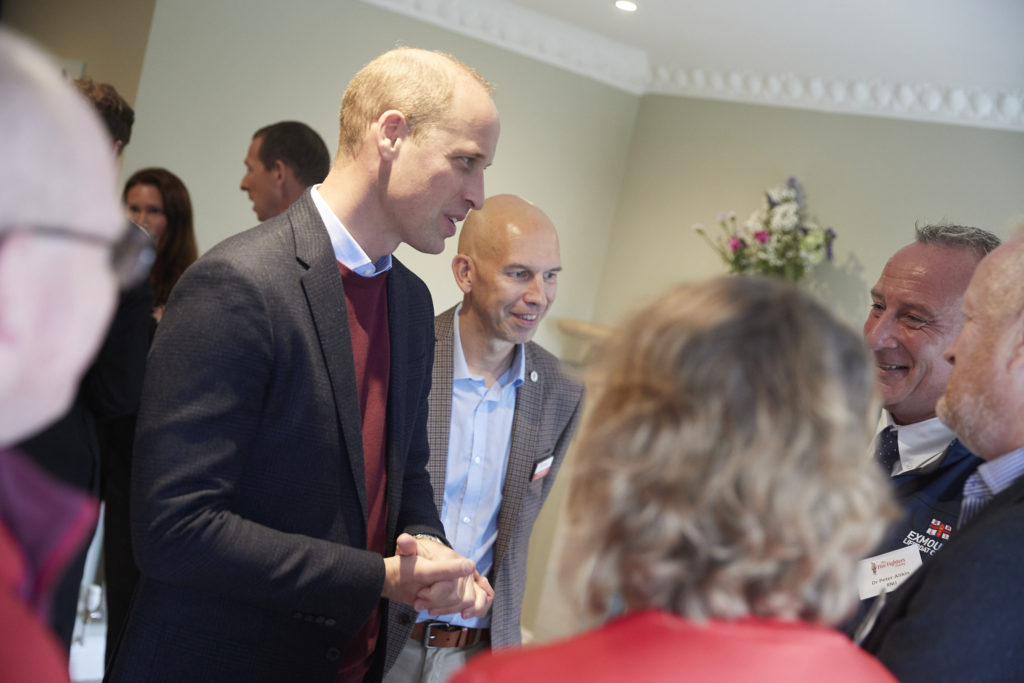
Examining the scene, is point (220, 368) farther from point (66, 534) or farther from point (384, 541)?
point (66, 534)

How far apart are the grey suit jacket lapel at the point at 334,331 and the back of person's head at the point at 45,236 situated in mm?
872

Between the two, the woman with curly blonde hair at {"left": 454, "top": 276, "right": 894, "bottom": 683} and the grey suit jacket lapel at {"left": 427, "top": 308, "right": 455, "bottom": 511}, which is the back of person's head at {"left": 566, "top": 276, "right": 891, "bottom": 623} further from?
the grey suit jacket lapel at {"left": 427, "top": 308, "right": 455, "bottom": 511}

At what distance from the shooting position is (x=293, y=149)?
338 centimetres

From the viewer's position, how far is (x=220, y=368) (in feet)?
4.47

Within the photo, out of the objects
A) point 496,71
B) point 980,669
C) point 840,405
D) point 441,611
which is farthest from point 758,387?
point 496,71

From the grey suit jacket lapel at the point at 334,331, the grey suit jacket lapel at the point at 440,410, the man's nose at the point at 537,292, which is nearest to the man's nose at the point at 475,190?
the grey suit jacket lapel at the point at 334,331

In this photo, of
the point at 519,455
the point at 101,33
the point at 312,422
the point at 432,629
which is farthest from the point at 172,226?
the point at 312,422

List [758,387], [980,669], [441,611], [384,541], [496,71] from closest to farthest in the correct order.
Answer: [758,387], [980,669], [441,611], [384,541], [496,71]

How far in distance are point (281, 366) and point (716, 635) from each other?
86 centimetres

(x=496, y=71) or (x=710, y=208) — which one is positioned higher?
(x=496, y=71)

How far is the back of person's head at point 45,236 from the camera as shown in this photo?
0.56 m

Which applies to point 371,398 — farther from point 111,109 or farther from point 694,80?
point 694,80

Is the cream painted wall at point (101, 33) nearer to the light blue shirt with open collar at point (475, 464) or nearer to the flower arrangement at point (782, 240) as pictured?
the light blue shirt with open collar at point (475, 464)

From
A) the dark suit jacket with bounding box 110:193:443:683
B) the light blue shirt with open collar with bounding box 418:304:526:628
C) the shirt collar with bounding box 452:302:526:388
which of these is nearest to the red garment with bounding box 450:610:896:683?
the dark suit jacket with bounding box 110:193:443:683
